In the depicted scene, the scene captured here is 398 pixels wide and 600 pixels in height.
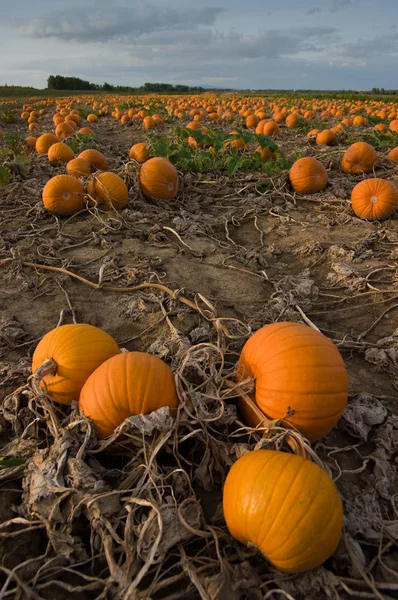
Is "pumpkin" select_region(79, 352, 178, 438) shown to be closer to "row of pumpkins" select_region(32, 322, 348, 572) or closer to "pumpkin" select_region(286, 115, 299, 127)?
"row of pumpkins" select_region(32, 322, 348, 572)

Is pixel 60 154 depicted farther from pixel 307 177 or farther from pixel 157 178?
pixel 307 177

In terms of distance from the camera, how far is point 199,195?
7164 mm

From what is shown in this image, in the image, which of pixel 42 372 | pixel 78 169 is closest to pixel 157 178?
pixel 78 169

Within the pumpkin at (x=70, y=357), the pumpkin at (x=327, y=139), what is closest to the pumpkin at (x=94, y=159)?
the pumpkin at (x=70, y=357)

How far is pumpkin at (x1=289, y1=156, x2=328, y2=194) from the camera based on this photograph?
671 centimetres

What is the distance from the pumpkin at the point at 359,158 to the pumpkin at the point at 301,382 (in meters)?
6.21

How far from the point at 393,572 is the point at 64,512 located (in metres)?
1.51

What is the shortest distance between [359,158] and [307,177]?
4.79ft

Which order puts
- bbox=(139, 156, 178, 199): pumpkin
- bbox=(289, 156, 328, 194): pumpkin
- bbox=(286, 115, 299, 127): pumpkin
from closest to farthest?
bbox=(139, 156, 178, 199): pumpkin
bbox=(289, 156, 328, 194): pumpkin
bbox=(286, 115, 299, 127): pumpkin

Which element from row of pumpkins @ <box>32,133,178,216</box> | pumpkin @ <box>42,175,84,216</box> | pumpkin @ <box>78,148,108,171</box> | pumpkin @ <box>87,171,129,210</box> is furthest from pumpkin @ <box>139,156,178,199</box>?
pumpkin @ <box>78,148,108,171</box>

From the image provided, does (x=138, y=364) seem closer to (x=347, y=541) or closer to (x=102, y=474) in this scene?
(x=102, y=474)

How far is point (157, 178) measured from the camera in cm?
634

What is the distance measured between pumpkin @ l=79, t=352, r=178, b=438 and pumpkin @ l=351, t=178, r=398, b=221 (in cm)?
471

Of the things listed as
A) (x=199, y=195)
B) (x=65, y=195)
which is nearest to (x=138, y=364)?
(x=65, y=195)
